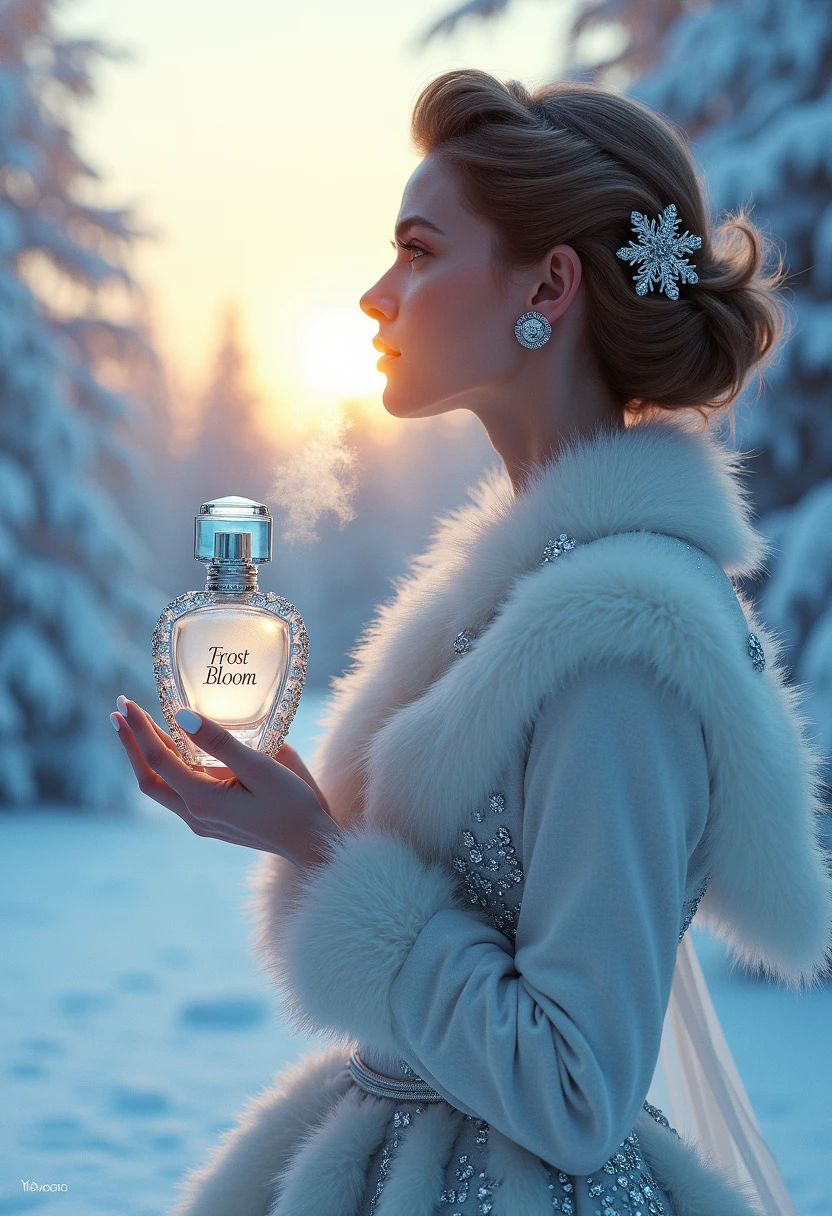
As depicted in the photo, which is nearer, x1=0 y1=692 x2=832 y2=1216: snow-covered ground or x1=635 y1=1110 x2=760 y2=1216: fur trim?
x1=635 y1=1110 x2=760 y2=1216: fur trim

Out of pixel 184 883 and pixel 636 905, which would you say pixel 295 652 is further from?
pixel 184 883

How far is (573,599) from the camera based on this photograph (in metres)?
0.73

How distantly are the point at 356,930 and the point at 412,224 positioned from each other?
56 cm

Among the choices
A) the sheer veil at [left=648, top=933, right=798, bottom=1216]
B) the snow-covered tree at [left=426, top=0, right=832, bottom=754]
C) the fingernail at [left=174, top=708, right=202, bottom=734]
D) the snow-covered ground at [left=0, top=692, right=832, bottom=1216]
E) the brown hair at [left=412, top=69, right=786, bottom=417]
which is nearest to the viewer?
the fingernail at [left=174, top=708, right=202, bottom=734]

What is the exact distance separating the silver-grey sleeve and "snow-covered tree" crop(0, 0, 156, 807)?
12.6 feet

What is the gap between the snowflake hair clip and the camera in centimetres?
87

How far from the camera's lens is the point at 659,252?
2.86 feet

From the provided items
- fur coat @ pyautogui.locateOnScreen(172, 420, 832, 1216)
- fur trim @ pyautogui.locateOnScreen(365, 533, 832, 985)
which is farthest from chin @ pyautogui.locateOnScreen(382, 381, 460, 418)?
fur trim @ pyautogui.locateOnScreen(365, 533, 832, 985)

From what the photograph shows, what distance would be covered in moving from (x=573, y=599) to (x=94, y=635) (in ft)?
12.6

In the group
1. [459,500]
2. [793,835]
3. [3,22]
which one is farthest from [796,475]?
[3,22]

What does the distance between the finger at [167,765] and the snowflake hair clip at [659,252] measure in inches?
20.3

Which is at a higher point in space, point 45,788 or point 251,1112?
point 251,1112

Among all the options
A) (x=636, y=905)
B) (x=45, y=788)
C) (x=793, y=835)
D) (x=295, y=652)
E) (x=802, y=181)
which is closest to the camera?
(x=636, y=905)

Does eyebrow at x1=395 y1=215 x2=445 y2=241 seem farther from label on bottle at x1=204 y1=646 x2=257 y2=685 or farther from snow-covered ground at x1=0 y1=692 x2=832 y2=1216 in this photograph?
snow-covered ground at x1=0 y1=692 x2=832 y2=1216
